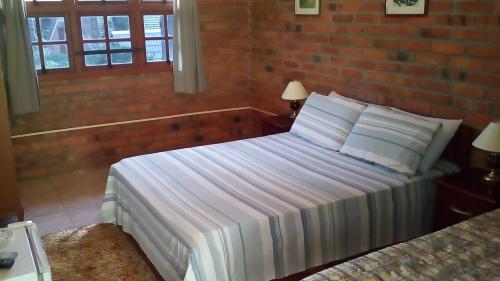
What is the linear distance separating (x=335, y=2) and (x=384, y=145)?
4.47 ft

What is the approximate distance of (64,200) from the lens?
361cm

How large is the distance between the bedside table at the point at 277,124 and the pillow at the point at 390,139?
33.6 inches

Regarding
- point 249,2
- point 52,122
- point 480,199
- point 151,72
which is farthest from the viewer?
point 249,2

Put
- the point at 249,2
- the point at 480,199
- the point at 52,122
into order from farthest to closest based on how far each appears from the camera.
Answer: the point at 249,2 < the point at 52,122 < the point at 480,199

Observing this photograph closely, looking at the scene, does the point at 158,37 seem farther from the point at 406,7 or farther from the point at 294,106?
the point at 406,7

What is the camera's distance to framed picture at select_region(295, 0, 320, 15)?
3779 millimetres

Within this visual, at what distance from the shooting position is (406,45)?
3.06m

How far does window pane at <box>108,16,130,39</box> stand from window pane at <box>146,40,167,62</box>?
0.22 metres

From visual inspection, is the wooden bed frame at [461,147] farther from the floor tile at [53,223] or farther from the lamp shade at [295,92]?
the floor tile at [53,223]

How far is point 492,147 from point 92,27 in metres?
3.27

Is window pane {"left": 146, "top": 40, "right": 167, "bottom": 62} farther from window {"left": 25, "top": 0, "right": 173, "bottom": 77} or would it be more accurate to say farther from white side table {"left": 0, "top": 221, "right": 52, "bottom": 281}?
white side table {"left": 0, "top": 221, "right": 52, "bottom": 281}

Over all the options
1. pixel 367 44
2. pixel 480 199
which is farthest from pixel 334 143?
pixel 480 199

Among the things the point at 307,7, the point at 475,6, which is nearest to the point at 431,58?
the point at 475,6

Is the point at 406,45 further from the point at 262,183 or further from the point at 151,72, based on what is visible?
the point at 151,72
